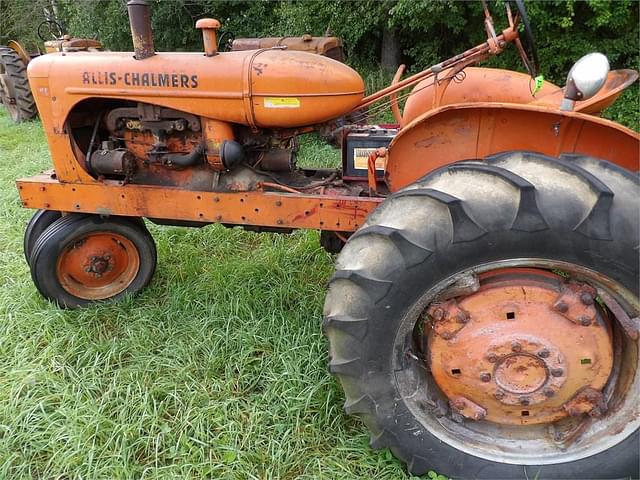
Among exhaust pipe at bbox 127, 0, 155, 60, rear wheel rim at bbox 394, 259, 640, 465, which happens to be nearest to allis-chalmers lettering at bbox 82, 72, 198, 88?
exhaust pipe at bbox 127, 0, 155, 60

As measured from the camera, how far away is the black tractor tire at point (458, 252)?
154 cm

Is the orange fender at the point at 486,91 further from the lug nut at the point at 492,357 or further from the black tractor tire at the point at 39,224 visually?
the black tractor tire at the point at 39,224

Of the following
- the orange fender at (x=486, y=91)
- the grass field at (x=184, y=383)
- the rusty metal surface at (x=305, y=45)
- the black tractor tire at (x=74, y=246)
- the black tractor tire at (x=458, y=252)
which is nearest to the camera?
the black tractor tire at (x=458, y=252)

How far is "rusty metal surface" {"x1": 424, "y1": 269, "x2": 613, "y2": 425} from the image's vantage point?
5.67ft

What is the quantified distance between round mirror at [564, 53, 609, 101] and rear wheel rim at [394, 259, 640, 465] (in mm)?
637

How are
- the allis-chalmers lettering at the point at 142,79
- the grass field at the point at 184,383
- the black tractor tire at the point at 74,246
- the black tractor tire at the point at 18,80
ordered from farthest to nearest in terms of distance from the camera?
the black tractor tire at the point at 18,80 → the black tractor tire at the point at 74,246 → the allis-chalmers lettering at the point at 142,79 → the grass field at the point at 184,383

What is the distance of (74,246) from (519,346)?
7.76 ft

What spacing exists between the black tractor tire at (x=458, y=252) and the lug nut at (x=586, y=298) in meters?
0.14

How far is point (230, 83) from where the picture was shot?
2.27 meters

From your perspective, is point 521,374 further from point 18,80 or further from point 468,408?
point 18,80

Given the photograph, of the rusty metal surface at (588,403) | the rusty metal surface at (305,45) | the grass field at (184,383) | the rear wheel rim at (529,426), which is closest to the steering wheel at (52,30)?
the rusty metal surface at (305,45)

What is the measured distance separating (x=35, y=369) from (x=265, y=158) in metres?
1.55

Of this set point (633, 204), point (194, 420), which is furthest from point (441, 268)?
point (194, 420)

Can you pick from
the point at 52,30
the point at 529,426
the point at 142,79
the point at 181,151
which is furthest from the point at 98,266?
the point at 52,30
